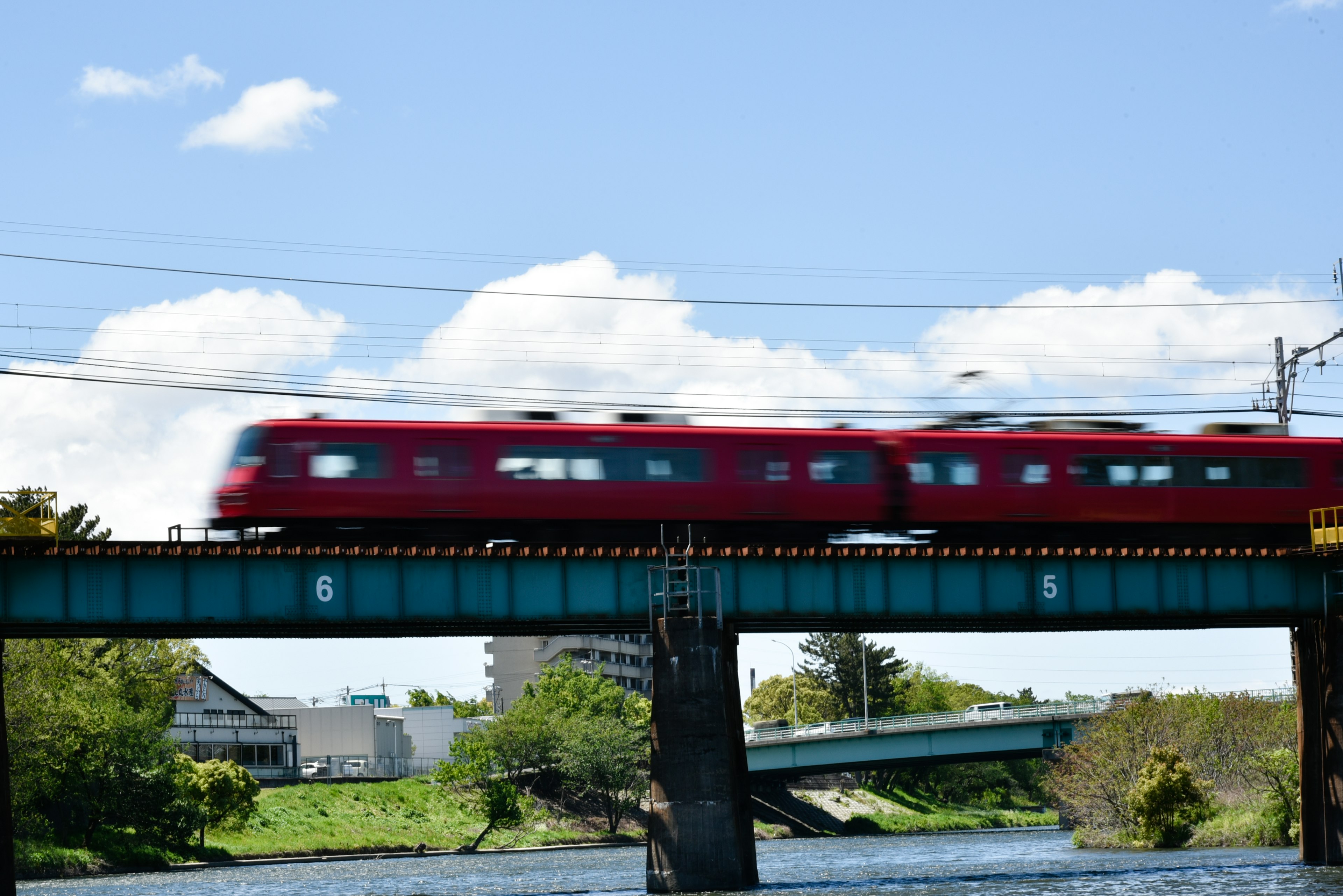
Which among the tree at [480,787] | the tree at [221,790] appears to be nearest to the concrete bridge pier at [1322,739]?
the tree at [480,787]

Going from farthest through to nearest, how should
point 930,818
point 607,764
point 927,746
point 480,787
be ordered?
point 930,818, point 480,787, point 607,764, point 927,746

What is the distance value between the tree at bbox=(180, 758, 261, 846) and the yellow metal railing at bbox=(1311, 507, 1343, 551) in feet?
157

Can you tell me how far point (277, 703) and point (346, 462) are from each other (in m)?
89.8

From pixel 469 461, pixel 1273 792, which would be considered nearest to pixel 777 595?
pixel 469 461

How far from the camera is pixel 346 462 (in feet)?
119

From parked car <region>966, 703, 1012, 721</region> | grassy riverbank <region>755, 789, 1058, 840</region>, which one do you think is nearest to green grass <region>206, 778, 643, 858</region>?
grassy riverbank <region>755, 789, 1058, 840</region>

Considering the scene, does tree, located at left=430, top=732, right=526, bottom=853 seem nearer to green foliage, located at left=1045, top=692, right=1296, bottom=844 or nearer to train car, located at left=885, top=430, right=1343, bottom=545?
green foliage, located at left=1045, top=692, right=1296, bottom=844

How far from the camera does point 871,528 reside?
1580 inches

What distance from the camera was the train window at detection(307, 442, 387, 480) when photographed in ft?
119

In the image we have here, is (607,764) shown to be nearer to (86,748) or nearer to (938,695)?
(86,748)

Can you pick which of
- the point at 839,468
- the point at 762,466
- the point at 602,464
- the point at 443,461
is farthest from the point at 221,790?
the point at 839,468

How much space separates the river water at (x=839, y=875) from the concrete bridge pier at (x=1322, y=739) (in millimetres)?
1017

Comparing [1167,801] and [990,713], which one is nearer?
[1167,801]

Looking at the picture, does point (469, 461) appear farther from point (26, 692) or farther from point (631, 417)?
point (26, 692)
